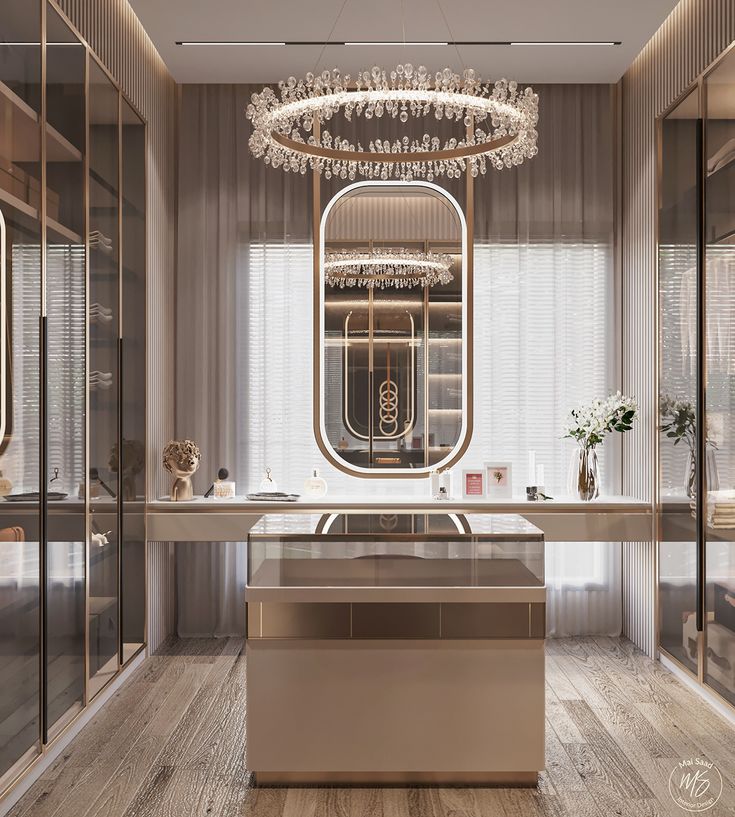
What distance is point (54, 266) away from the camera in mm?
3004

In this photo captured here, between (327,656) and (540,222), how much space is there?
3016 millimetres

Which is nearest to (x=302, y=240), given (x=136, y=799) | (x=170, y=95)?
(x=170, y=95)

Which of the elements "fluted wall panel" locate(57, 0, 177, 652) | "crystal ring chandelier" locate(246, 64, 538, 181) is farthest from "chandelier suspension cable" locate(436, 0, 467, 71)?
"fluted wall panel" locate(57, 0, 177, 652)

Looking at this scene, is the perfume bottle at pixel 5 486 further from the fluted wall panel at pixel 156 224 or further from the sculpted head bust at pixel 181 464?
the sculpted head bust at pixel 181 464

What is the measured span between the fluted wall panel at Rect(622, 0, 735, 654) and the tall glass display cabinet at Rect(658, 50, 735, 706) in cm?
12

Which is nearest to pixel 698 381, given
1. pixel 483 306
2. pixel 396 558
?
pixel 483 306

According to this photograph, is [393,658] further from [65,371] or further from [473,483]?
[473,483]

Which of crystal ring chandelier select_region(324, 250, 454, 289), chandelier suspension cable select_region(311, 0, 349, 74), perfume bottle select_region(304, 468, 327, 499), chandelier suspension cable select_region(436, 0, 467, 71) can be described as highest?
chandelier suspension cable select_region(436, 0, 467, 71)

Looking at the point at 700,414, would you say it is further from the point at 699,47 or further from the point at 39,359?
the point at 39,359

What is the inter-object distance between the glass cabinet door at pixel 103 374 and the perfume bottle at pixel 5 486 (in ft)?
2.67

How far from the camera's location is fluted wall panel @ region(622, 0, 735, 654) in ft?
13.3

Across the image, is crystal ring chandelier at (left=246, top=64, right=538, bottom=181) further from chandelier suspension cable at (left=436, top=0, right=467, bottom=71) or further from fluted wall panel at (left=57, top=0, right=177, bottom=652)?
fluted wall panel at (left=57, top=0, right=177, bottom=652)

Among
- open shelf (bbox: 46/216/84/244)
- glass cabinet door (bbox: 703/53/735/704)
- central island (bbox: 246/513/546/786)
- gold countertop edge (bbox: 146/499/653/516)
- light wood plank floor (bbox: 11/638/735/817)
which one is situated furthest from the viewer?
gold countertop edge (bbox: 146/499/653/516)

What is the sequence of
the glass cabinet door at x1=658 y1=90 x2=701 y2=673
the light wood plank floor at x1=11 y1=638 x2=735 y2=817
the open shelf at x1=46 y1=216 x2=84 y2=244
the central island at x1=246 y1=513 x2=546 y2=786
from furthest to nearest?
the glass cabinet door at x1=658 y1=90 x2=701 y2=673 → the open shelf at x1=46 y1=216 x2=84 y2=244 → the central island at x1=246 y1=513 x2=546 y2=786 → the light wood plank floor at x1=11 y1=638 x2=735 y2=817
